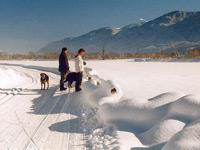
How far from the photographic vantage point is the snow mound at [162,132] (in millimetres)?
7051

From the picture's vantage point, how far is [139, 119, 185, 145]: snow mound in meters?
7.05

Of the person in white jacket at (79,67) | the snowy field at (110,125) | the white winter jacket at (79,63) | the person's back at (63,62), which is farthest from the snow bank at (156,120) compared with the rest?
the person's back at (63,62)

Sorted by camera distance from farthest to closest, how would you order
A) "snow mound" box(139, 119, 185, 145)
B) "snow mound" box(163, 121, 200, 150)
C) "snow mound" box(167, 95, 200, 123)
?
1. "snow mound" box(167, 95, 200, 123)
2. "snow mound" box(139, 119, 185, 145)
3. "snow mound" box(163, 121, 200, 150)

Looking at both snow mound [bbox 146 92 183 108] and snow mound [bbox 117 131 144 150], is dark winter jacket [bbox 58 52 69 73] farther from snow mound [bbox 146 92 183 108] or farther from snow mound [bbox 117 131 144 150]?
snow mound [bbox 117 131 144 150]

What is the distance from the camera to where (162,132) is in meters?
7.14

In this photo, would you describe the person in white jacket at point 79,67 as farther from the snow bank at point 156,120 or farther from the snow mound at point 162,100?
the snow mound at point 162,100

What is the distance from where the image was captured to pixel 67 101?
12867mm

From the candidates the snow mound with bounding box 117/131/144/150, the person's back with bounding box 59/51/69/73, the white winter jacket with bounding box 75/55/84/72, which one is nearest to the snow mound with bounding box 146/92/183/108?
the snow mound with bounding box 117/131/144/150

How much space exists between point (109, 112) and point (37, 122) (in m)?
1.76

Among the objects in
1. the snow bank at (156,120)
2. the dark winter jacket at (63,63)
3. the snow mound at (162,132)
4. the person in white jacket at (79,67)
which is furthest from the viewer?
the dark winter jacket at (63,63)

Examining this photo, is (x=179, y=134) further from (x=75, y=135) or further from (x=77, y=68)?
(x=77, y=68)

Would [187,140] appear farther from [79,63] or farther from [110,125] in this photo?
[79,63]

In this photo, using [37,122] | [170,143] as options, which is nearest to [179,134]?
[170,143]

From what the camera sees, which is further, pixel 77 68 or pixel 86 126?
pixel 77 68
